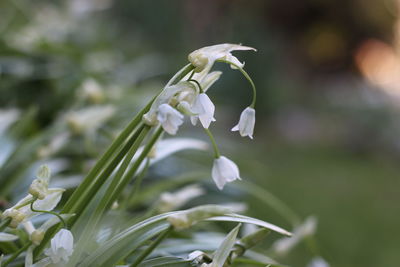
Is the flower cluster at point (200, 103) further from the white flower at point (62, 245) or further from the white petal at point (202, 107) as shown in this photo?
the white flower at point (62, 245)

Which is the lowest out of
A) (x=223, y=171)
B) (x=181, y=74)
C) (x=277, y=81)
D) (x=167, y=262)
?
(x=277, y=81)

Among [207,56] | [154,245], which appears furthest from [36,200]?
[207,56]

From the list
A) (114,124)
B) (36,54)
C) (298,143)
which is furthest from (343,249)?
(298,143)

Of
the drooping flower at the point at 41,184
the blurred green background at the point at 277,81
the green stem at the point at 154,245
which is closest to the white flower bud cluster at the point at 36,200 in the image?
the drooping flower at the point at 41,184

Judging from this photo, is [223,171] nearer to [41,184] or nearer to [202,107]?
[202,107]

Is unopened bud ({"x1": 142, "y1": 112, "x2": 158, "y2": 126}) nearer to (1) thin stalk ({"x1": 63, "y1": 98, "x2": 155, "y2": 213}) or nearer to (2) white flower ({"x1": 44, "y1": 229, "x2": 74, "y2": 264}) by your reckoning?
(1) thin stalk ({"x1": 63, "y1": 98, "x2": 155, "y2": 213})

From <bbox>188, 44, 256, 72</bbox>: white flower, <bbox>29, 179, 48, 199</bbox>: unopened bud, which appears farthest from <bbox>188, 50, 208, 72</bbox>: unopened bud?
<bbox>29, 179, 48, 199</bbox>: unopened bud
